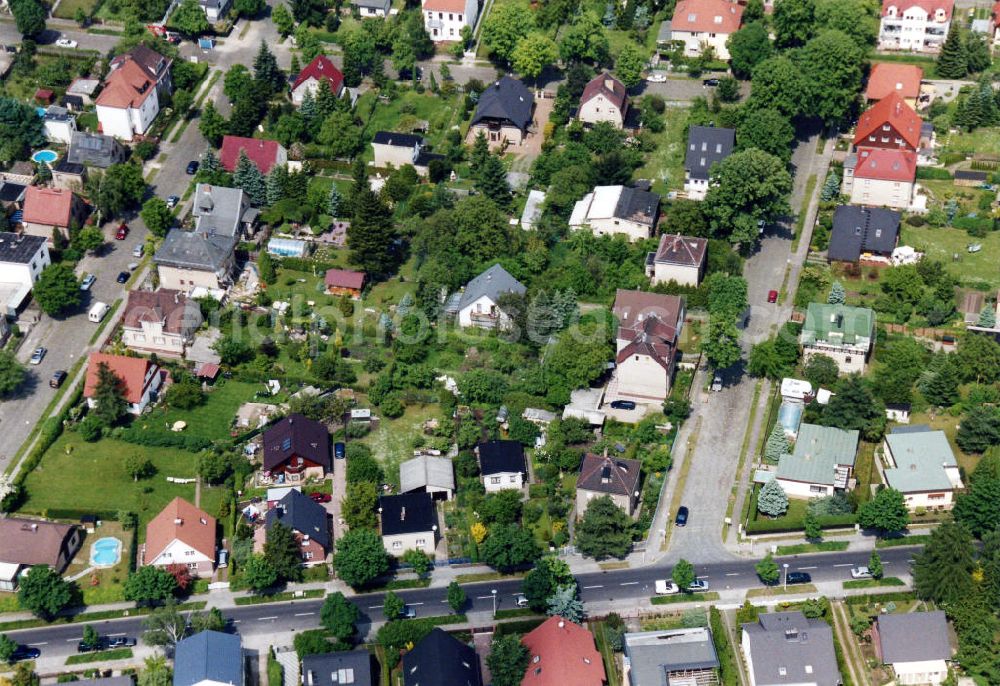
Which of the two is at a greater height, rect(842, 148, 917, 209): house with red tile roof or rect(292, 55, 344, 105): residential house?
rect(292, 55, 344, 105): residential house

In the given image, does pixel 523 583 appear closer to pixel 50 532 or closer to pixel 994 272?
pixel 50 532

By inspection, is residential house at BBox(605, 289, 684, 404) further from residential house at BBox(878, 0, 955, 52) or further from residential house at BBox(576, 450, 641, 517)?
residential house at BBox(878, 0, 955, 52)

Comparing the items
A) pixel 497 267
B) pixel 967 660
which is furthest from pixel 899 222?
pixel 967 660

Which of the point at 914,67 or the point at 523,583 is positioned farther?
the point at 914,67

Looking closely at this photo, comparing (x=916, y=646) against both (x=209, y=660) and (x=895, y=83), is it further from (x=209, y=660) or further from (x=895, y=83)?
(x=895, y=83)

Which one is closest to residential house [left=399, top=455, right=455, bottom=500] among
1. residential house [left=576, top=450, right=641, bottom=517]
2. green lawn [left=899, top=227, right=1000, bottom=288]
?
residential house [left=576, top=450, right=641, bottom=517]

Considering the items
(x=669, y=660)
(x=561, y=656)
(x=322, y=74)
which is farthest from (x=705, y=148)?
(x=561, y=656)
